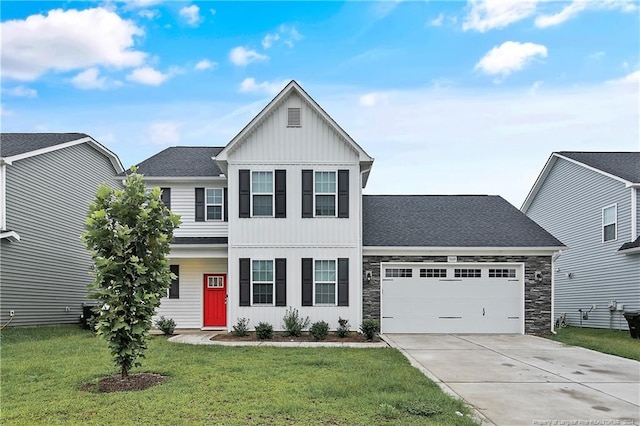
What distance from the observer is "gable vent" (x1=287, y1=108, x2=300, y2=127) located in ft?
56.0

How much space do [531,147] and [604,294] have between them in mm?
7186

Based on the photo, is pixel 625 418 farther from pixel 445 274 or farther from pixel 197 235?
pixel 197 235

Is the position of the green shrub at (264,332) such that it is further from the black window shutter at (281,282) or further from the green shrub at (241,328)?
the black window shutter at (281,282)

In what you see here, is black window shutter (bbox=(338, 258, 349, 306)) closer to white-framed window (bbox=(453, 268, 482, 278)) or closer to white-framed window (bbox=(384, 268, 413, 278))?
white-framed window (bbox=(384, 268, 413, 278))

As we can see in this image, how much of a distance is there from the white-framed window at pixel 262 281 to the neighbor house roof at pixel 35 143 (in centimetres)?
868

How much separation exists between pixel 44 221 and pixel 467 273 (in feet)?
49.3

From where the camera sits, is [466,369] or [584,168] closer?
[466,369]

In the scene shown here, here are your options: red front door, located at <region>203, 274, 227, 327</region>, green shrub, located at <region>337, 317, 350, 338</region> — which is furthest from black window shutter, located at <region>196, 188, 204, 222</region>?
green shrub, located at <region>337, 317, 350, 338</region>

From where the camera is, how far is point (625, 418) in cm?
707

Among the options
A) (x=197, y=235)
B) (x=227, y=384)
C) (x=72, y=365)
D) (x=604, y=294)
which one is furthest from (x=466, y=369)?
(x=604, y=294)

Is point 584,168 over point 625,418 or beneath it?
over

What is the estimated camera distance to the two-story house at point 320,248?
16.7 metres

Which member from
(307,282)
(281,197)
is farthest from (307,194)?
(307,282)

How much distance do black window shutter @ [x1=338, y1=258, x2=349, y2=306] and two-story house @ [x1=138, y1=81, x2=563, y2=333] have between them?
3 cm
